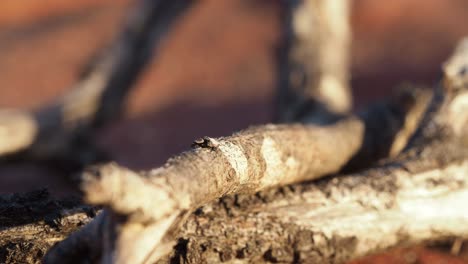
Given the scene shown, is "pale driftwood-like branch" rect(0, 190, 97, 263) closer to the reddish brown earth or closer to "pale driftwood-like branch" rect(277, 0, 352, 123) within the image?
"pale driftwood-like branch" rect(277, 0, 352, 123)

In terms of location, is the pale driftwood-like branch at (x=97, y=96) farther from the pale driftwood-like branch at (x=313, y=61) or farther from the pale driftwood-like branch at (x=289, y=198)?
the pale driftwood-like branch at (x=289, y=198)

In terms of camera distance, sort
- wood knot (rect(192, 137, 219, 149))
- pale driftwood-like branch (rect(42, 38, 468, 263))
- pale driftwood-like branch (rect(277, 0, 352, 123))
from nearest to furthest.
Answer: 1. pale driftwood-like branch (rect(42, 38, 468, 263))
2. wood knot (rect(192, 137, 219, 149))
3. pale driftwood-like branch (rect(277, 0, 352, 123))

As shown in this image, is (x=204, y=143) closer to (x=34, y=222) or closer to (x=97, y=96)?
(x=34, y=222)

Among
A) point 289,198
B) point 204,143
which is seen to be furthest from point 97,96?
point 204,143

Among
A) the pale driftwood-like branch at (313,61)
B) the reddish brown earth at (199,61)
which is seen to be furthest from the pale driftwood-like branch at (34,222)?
the reddish brown earth at (199,61)

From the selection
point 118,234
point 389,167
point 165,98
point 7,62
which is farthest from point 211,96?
point 118,234

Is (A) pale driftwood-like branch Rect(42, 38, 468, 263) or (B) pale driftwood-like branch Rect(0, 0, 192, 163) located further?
(B) pale driftwood-like branch Rect(0, 0, 192, 163)

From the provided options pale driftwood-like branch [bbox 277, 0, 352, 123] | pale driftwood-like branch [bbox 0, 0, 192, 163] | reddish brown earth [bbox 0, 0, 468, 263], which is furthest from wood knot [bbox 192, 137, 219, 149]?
reddish brown earth [bbox 0, 0, 468, 263]
